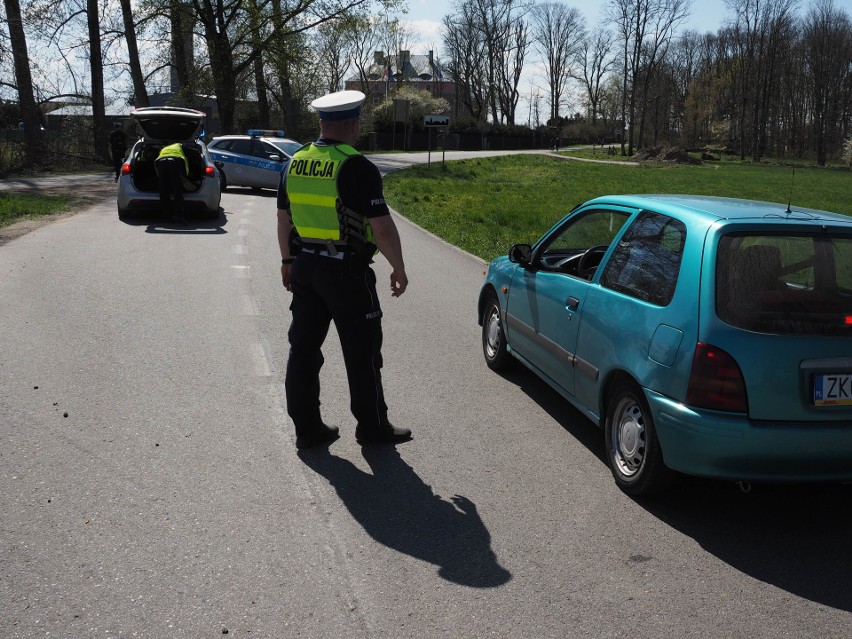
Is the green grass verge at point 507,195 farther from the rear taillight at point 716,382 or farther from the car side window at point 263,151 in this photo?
the rear taillight at point 716,382

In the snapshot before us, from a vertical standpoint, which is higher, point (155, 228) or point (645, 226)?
point (645, 226)

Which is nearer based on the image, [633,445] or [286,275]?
[633,445]

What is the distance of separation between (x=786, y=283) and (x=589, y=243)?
304 cm

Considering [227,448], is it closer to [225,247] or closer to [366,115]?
[225,247]

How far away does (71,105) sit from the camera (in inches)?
1526

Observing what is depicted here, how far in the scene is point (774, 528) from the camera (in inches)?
171

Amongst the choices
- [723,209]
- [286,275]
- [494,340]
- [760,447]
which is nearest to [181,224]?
[494,340]

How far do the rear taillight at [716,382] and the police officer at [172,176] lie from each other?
13899mm

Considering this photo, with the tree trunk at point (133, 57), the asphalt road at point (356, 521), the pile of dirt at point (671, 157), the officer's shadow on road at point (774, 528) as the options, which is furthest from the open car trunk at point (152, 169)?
the pile of dirt at point (671, 157)

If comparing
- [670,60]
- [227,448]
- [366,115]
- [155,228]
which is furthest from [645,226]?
[670,60]

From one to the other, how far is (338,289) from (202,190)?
1299 cm

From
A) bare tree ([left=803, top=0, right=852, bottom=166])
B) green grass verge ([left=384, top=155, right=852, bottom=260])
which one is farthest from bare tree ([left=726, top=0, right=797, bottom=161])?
green grass verge ([left=384, top=155, right=852, bottom=260])

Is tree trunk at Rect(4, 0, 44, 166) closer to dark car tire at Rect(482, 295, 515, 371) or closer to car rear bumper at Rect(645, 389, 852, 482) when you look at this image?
dark car tire at Rect(482, 295, 515, 371)

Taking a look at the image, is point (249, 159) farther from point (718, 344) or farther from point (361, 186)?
point (718, 344)
